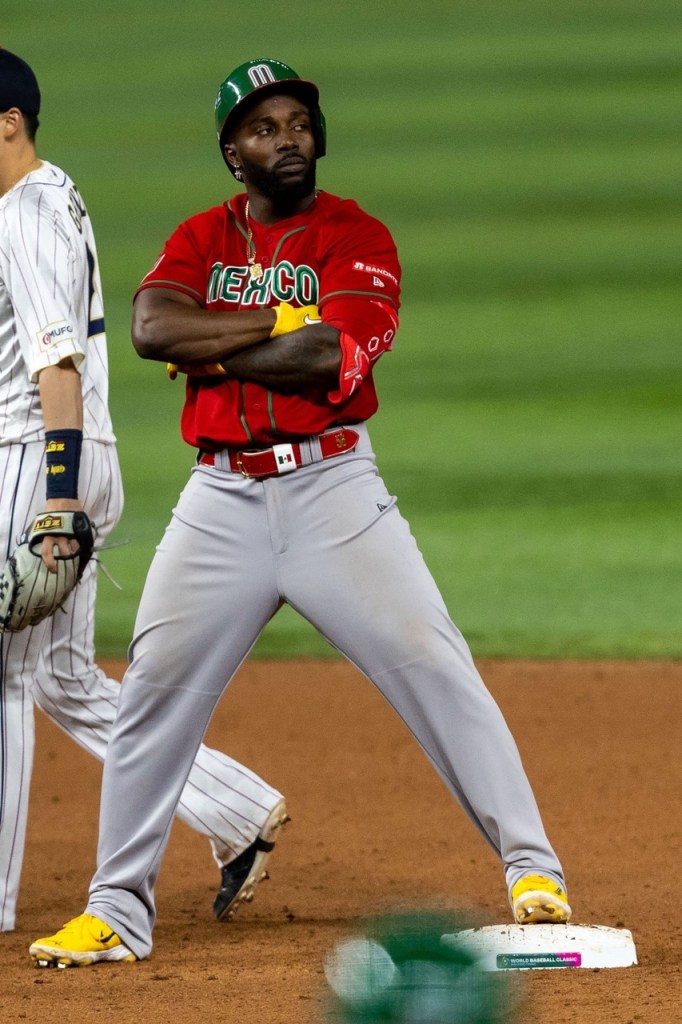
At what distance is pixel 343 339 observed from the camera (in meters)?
2.94

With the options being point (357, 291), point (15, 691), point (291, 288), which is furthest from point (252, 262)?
point (15, 691)

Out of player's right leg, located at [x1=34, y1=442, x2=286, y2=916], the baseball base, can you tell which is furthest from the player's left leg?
player's right leg, located at [x1=34, y1=442, x2=286, y2=916]

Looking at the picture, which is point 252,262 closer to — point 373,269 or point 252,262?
point 252,262

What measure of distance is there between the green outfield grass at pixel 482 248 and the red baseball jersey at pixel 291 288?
12.6 ft

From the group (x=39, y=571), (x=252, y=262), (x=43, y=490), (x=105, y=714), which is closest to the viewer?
(x=252, y=262)

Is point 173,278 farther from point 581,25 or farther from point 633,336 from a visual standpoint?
point 581,25

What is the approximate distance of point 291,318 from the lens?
3.03 meters

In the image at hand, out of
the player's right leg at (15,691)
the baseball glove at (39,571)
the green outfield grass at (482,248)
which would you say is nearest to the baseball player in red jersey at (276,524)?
the baseball glove at (39,571)

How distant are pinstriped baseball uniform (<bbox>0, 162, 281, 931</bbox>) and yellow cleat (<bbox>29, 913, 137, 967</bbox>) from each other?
36 cm

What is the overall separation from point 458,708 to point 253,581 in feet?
1.56

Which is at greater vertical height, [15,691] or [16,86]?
[16,86]

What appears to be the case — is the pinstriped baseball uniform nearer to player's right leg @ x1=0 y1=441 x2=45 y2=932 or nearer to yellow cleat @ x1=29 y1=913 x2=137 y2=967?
player's right leg @ x1=0 y1=441 x2=45 y2=932

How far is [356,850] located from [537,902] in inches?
55.7

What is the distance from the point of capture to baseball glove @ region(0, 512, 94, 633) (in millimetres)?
3213
